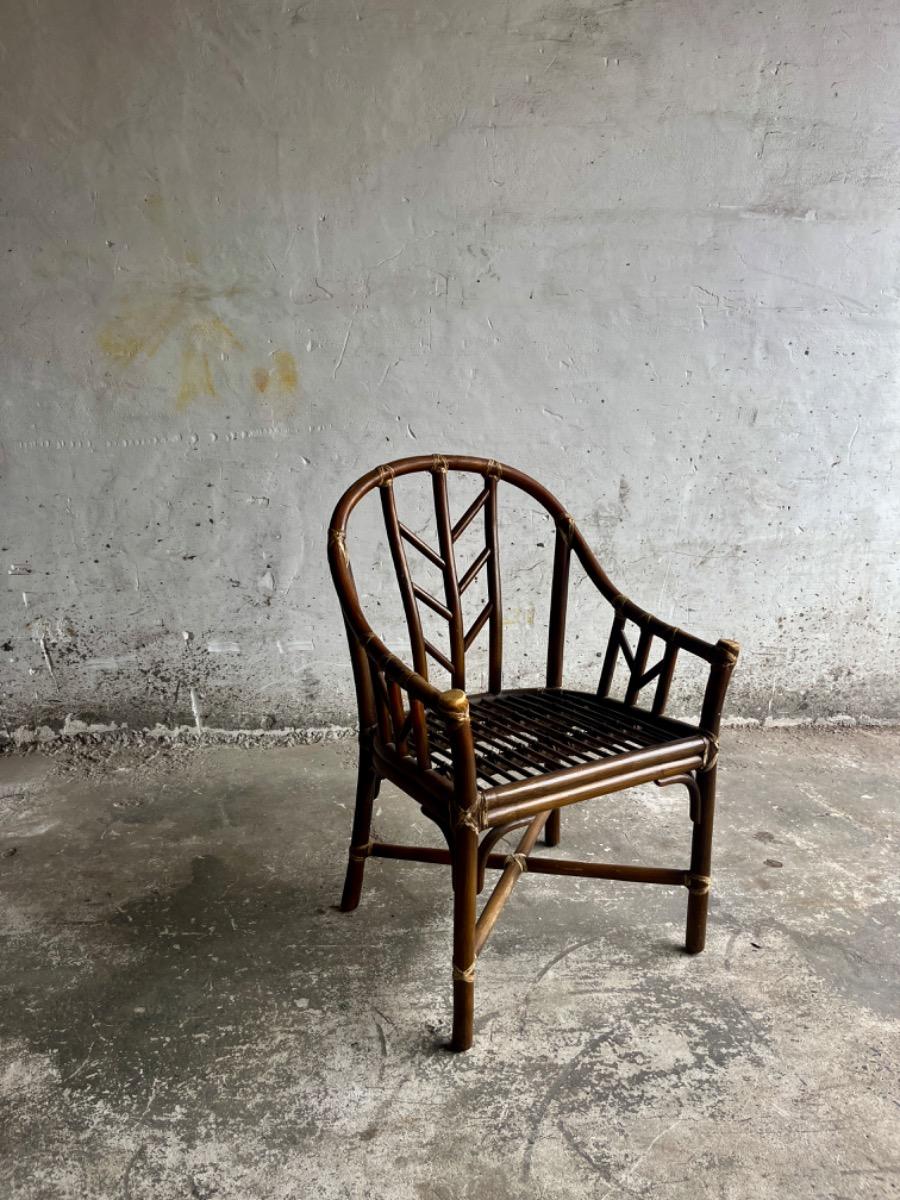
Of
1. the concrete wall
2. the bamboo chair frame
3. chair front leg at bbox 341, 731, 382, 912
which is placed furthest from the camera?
the concrete wall

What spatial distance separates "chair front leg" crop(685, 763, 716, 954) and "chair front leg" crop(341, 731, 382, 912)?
0.59 m

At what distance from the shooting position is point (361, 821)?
1573 millimetres

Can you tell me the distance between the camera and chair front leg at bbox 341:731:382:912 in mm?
1517

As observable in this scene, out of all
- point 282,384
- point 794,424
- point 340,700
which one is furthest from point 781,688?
point 282,384

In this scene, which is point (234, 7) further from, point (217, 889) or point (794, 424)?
point (217, 889)

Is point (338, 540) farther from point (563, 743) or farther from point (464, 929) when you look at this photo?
point (464, 929)

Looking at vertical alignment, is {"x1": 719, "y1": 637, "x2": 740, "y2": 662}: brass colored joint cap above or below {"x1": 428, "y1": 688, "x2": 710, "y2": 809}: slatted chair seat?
above

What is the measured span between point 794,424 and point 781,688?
0.81 meters

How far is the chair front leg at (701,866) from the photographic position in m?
1.44

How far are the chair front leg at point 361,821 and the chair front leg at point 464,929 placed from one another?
340 mm

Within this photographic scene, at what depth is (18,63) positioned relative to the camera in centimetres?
198

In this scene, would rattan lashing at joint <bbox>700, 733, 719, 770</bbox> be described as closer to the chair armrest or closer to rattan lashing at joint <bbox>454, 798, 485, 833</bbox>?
the chair armrest

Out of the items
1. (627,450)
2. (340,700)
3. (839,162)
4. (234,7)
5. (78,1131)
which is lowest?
(78,1131)

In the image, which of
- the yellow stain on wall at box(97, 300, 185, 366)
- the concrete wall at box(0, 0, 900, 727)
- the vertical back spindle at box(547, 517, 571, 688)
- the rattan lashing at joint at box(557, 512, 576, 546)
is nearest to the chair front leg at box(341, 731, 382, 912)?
the vertical back spindle at box(547, 517, 571, 688)
